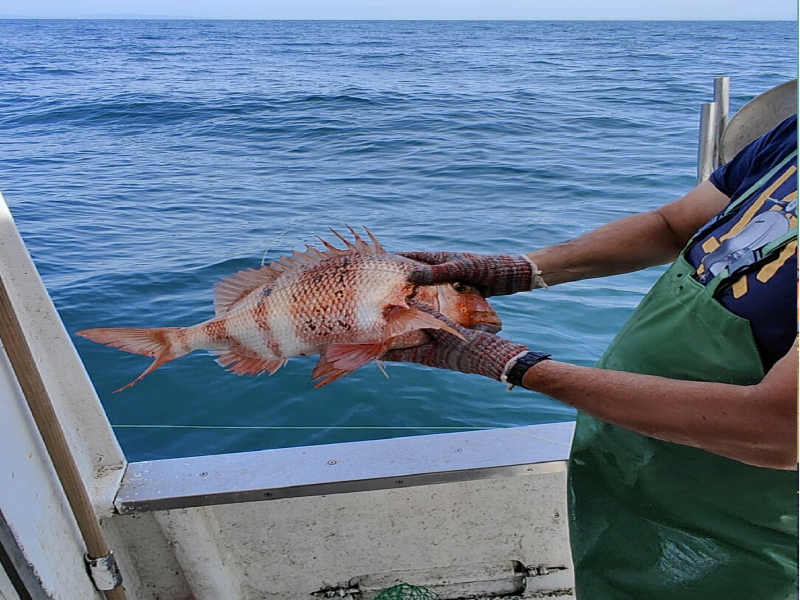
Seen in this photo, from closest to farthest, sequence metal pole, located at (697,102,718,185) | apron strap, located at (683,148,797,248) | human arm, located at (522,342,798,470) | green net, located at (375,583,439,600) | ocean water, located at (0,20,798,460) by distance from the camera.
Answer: human arm, located at (522,342,798,470) < apron strap, located at (683,148,797,248) < green net, located at (375,583,439,600) < metal pole, located at (697,102,718,185) < ocean water, located at (0,20,798,460)

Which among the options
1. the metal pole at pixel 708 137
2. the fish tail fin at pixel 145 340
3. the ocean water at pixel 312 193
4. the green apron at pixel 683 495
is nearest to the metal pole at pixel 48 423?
the fish tail fin at pixel 145 340

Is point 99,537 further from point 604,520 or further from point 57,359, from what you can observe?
point 604,520

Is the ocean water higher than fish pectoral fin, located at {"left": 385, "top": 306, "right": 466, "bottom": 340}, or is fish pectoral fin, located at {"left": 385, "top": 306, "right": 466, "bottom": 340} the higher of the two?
fish pectoral fin, located at {"left": 385, "top": 306, "right": 466, "bottom": 340}

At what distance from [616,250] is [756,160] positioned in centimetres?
44

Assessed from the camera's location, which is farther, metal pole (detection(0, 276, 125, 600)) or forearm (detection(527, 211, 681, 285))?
forearm (detection(527, 211, 681, 285))

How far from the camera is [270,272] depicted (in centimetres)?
173

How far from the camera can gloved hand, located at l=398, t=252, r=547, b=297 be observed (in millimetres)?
1701

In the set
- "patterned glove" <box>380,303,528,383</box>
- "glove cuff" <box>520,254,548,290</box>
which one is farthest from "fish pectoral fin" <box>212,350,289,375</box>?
"glove cuff" <box>520,254,548,290</box>

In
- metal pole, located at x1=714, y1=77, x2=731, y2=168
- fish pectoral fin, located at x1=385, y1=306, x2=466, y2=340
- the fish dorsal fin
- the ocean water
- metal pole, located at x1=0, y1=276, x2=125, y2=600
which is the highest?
metal pole, located at x1=714, y1=77, x2=731, y2=168

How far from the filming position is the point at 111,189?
9.38m

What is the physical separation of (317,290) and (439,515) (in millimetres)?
1153

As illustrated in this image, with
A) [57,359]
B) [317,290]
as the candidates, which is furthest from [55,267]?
[317,290]

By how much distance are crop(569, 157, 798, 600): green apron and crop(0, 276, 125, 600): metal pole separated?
1.30 meters

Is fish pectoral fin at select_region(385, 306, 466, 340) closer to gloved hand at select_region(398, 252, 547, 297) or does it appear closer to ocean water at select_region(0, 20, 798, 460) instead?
gloved hand at select_region(398, 252, 547, 297)
